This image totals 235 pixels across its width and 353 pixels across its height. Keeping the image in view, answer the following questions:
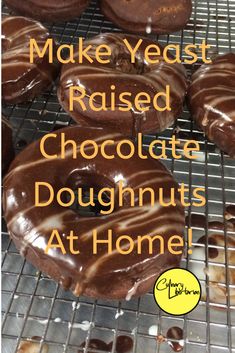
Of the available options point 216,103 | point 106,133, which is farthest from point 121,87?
point 216,103

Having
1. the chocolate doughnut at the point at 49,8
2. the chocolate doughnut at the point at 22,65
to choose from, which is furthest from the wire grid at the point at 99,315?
the chocolate doughnut at the point at 49,8

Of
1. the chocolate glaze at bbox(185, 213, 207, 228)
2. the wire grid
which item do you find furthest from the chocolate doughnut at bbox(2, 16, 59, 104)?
the chocolate glaze at bbox(185, 213, 207, 228)

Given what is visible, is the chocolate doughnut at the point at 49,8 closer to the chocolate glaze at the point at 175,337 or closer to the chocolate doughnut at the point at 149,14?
the chocolate doughnut at the point at 149,14

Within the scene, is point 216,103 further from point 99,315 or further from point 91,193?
point 99,315

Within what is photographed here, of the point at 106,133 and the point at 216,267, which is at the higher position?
the point at 106,133

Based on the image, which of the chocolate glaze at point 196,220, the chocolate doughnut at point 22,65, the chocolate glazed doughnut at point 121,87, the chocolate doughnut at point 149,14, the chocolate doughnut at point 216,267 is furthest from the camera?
the chocolate doughnut at point 149,14

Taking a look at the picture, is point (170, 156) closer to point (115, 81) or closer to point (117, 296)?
point (115, 81)
